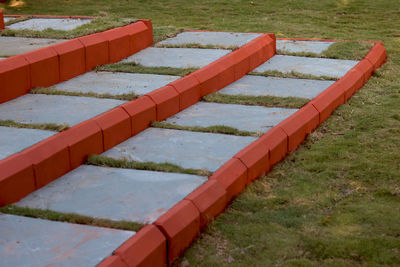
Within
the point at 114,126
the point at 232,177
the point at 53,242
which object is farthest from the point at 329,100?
the point at 53,242

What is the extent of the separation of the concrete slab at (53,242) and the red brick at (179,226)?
214mm

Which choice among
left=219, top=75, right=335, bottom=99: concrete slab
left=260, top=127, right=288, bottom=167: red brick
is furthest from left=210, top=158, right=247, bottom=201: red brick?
left=219, top=75, right=335, bottom=99: concrete slab

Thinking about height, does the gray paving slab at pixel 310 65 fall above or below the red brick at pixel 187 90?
below

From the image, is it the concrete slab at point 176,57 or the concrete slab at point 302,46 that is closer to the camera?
the concrete slab at point 176,57

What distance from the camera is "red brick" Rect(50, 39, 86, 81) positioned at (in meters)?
6.22

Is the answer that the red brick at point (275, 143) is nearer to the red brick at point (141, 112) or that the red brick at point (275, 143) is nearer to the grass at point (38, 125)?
the red brick at point (141, 112)

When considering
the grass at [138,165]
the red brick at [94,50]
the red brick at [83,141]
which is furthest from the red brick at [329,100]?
the red brick at [94,50]

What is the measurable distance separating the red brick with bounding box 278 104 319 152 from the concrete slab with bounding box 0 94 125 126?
4.82 ft

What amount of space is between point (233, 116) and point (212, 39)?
109 inches

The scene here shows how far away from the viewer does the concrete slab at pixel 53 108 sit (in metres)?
4.98

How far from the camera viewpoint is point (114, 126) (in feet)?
16.3

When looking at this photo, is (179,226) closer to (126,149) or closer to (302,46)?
(126,149)

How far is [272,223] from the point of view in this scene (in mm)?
3947

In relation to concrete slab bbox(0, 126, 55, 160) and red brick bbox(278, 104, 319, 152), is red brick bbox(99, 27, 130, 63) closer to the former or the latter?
red brick bbox(278, 104, 319, 152)
